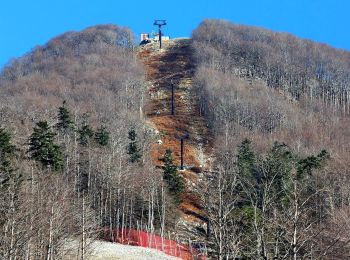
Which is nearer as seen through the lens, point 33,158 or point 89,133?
point 33,158

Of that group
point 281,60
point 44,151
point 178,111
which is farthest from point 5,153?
point 281,60

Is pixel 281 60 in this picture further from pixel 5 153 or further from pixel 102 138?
pixel 5 153

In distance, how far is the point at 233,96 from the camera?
109m

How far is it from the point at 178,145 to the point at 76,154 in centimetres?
2910

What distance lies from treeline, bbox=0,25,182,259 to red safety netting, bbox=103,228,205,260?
41.4 inches

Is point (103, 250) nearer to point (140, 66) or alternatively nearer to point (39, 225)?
point (39, 225)

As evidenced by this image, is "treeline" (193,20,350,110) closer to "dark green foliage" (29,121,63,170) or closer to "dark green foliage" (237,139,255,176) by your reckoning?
"dark green foliage" (237,139,255,176)

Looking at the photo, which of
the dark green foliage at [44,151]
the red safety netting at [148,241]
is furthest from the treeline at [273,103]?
the dark green foliage at [44,151]

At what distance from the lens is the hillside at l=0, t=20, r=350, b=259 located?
91.7ft

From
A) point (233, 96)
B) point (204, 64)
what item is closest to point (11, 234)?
point (233, 96)

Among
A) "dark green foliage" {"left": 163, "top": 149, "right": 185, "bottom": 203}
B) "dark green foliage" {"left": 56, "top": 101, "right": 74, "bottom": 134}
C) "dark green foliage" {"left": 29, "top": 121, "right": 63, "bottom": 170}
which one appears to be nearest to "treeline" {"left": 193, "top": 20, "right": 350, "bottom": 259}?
"dark green foliage" {"left": 163, "top": 149, "right": 185, "bottom": 203}

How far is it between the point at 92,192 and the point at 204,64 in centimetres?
7993

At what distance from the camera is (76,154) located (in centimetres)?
6450

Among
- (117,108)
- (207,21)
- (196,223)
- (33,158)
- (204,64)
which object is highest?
(207,21)
